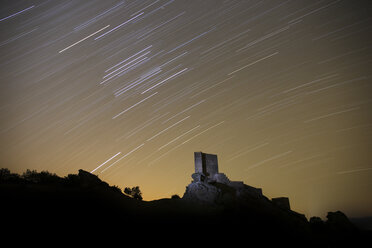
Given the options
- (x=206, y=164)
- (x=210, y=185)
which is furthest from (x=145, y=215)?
(x=206, y=164)

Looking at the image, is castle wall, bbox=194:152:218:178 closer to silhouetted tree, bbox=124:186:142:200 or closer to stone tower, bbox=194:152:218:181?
stone tower, bbox=194:152:218:181

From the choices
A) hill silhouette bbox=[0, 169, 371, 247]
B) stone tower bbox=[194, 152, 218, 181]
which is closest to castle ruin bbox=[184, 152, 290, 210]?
stone tower bbox=[194, 152, 218, 181]

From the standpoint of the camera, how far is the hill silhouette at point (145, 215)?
671 inches

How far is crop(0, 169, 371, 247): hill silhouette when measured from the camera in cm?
1705

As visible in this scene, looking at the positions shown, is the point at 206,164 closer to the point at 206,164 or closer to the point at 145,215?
the point at 206,164

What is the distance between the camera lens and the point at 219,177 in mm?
37156

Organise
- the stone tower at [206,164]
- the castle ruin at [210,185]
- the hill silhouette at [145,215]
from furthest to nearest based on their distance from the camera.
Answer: the stone tower at [206,164] → the castle ruin at [210,185] → the hill silhouette at [145,215]

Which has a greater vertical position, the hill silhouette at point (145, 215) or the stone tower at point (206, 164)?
the stone tower at point (206, 164)

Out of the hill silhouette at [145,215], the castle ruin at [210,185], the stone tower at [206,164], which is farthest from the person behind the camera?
the stone tower at [206,164]

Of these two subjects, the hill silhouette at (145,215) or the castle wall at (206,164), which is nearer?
the hill silhouette at (145,215)

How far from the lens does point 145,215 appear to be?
907 inches

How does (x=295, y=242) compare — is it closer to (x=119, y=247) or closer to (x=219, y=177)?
(x=219, y=177)

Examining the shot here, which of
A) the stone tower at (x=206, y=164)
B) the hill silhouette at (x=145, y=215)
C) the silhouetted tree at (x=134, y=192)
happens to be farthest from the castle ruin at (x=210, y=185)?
the silhouetted tree at (x=134, y=192)

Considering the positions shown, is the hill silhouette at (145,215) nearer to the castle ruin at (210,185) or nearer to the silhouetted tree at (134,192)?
the castle ruin at (210,185)
